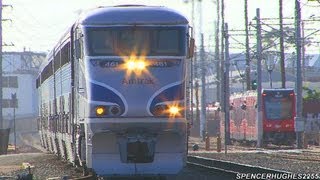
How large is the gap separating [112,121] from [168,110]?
1228mm

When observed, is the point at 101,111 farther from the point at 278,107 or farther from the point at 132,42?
the point at 278,107

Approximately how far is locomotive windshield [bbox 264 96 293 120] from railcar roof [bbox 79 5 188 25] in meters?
30.7

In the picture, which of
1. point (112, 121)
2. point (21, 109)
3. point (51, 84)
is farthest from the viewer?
point (21, 109)

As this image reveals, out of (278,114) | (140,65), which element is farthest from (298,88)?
(140,65)

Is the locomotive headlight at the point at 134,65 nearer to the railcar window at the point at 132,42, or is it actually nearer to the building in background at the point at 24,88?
the railcar window at the point at 132,42

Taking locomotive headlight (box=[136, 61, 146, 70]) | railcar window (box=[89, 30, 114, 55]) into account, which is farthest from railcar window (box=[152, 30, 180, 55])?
railcar window (box=[89, 30, 114, 55])

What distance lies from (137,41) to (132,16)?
0.55 metres

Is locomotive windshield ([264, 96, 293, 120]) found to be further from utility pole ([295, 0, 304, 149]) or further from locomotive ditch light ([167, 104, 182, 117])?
locomotive ditch light ([167, 104, 182, 117])

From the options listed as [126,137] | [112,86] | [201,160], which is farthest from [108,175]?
[201,160]

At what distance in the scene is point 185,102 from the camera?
16.7 m

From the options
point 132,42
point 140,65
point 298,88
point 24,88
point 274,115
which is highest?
point 24,88

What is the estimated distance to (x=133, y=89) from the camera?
16328 millimetres

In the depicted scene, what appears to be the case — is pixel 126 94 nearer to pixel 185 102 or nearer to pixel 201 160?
pixel 185 102

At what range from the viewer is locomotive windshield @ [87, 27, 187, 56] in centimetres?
1670
